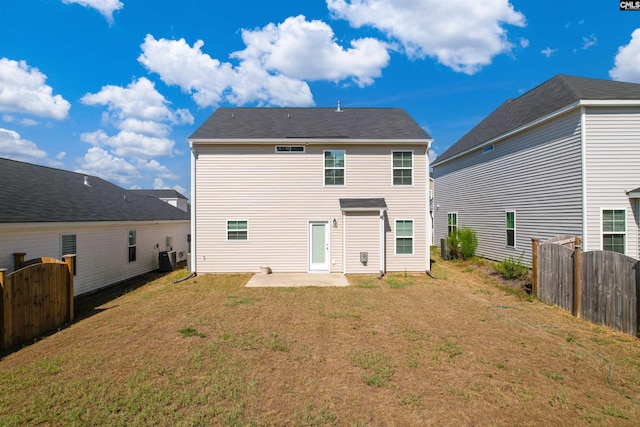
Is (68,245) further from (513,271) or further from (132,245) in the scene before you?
(513,271)

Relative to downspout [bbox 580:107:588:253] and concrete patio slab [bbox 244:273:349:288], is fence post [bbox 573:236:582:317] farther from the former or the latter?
concrete patio slab [bbox 244:273:349:288]

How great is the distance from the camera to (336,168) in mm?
12078

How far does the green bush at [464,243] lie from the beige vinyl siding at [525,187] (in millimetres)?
567

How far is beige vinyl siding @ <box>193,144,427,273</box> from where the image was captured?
1189 centimetres

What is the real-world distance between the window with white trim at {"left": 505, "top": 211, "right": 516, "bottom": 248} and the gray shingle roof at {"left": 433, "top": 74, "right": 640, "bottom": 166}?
11.9 feet

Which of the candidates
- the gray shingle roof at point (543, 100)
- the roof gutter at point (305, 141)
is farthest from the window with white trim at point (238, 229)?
the gray shingle roof at point (543, 100)

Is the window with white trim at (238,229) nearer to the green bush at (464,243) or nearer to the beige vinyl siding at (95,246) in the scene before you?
the beige vinyl siding at (95,246)

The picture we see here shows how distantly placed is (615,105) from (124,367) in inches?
563

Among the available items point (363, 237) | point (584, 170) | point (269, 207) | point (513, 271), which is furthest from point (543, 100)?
point (269, 207)

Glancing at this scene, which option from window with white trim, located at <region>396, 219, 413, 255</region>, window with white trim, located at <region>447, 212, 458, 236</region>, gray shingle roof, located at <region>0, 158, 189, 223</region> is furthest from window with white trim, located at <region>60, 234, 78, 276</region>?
Result: window with white trim, located at <region>447, 212, 458, 236</region>

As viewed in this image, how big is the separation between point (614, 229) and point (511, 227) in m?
3.52

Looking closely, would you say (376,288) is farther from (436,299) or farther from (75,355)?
(75,355)

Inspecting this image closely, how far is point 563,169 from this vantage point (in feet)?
31.9

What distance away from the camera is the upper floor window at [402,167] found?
39.5 ft
